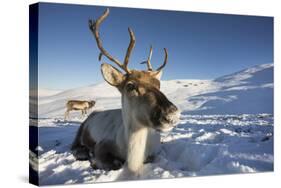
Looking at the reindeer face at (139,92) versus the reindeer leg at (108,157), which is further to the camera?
the reindeer leg at (108,157)

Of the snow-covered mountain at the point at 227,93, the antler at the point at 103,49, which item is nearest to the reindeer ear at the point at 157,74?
the snow-covered mountain at the point at 227,93

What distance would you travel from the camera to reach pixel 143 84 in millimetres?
6453

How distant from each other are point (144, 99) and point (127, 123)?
1.37ft

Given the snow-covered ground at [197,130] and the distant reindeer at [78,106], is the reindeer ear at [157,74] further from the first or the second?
the distant reindeer at [78,106]

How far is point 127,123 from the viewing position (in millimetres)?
6535

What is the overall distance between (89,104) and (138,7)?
139 cm

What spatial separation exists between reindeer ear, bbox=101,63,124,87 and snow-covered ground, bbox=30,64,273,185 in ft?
0.41

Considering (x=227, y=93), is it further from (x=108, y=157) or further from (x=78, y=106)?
(x=78, y=106)

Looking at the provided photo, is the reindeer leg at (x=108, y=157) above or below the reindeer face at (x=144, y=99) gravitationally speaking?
below

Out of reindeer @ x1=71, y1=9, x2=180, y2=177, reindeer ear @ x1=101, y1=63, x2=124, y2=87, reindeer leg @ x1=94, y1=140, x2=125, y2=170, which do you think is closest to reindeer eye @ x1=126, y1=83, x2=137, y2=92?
reindeer @ x1=71, y1=9, x2=180, y2=177

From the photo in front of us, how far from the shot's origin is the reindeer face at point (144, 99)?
614cm

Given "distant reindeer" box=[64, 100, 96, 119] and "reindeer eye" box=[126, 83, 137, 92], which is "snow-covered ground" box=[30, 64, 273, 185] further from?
"reindeer eye" box=[126, 83, 137, 92]

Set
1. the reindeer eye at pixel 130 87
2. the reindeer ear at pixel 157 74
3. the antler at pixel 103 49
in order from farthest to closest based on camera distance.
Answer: the reindeer ear at pixel 157 74, the antler at pixel 103 49, the reindeer eye at pixel 130 87

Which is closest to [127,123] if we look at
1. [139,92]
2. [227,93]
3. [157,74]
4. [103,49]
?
[139,92]
